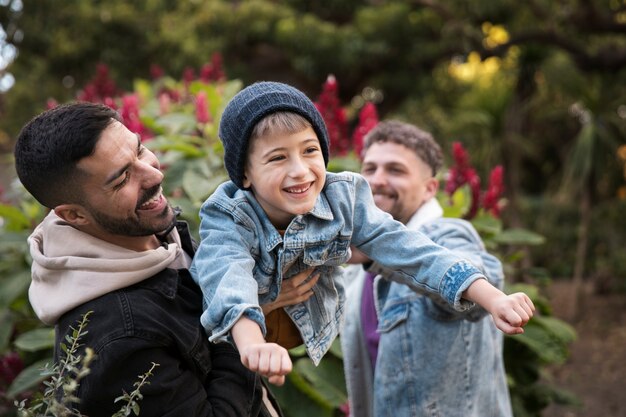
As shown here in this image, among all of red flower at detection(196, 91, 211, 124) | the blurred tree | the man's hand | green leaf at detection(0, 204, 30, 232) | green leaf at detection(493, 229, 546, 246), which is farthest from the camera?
the blurred tree

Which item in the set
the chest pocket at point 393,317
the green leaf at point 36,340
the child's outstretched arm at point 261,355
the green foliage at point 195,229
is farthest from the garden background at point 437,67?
the child's outstretched arm at point 261,355

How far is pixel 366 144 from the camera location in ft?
10.2

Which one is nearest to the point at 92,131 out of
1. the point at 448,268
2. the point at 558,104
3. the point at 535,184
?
the point at 448,268

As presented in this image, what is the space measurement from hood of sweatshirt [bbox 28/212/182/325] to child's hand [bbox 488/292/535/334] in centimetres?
85

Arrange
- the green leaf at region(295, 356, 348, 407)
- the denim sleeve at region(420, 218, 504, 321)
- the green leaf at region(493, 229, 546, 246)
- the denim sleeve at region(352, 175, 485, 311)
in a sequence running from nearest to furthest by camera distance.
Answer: the denim sleeve at region(352, 175, 485, 311) < the denim sleeve at region(420, 218, 504, 321) < the green leaf at region(295, 356, 348, 407) < the green leaf at region(493, 229, 546, 246)

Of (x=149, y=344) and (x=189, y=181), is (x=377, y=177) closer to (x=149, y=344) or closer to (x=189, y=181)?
(x=189, y=181)

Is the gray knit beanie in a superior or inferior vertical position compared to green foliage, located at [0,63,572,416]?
superior

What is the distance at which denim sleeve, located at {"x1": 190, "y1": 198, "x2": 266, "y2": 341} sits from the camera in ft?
5.29

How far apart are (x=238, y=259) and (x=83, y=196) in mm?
426

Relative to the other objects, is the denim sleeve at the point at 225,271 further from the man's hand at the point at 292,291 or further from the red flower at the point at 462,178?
the red flower at the point at 462,178

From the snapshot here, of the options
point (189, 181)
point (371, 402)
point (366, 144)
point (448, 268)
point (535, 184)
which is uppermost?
point (535, 184)

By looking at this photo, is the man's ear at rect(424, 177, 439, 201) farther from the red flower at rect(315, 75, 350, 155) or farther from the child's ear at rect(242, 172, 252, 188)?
the child's ear at rect(242, 172, 252, 188)

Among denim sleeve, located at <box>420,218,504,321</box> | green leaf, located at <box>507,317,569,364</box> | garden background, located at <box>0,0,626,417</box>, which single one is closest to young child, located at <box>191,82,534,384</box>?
denim sleeve, located at <box>420,218,504,321</box>

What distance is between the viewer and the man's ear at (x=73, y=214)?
1.80 meters
